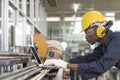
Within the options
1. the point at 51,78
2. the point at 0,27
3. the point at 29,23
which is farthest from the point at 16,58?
the point at 29,23

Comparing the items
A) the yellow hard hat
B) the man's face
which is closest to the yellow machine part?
the yellow hard hat

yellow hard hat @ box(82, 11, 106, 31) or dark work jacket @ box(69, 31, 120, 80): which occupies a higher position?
yellow hard hat @ box(82, 11, 106, 31)

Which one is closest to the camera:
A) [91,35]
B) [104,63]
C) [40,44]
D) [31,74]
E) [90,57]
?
[31,74]

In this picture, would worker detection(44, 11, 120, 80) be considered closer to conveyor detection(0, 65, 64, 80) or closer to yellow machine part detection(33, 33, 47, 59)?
conveyor detection(0, 65, 64, 80)

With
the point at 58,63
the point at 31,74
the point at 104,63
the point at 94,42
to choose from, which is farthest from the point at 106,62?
the point at 31,74

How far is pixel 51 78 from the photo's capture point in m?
2.89

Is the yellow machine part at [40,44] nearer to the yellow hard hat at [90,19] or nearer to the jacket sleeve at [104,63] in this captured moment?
the yellow hard hat at [90,19]

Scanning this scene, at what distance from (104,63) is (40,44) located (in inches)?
67.2

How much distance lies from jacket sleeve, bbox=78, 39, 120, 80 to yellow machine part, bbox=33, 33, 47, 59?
4.87 ft

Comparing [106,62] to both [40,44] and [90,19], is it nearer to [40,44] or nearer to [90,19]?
[90,19]

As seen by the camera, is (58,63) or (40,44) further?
(40,44)

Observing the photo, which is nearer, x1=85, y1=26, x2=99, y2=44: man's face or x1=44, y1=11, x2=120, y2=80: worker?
x1=44, y1=11, x2=120, y2=80: worker

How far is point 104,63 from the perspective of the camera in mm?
2279

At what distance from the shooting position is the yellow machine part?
148 inches
